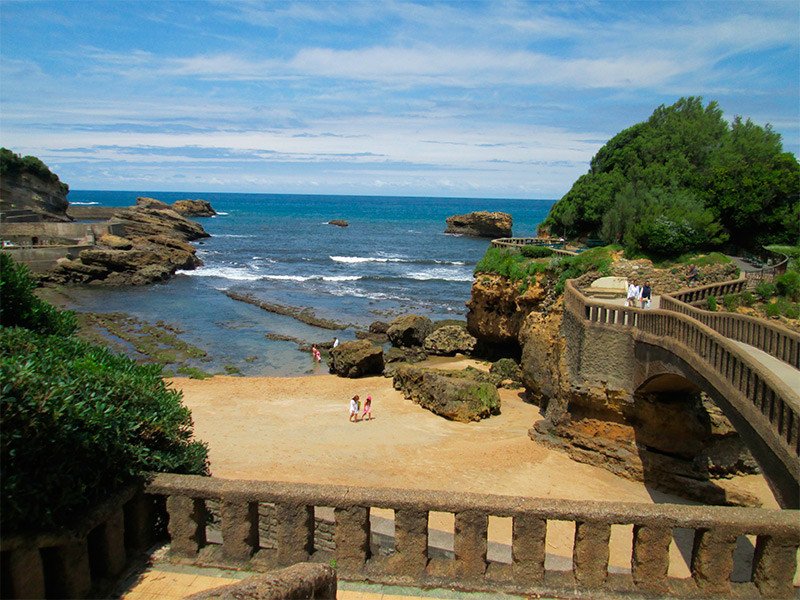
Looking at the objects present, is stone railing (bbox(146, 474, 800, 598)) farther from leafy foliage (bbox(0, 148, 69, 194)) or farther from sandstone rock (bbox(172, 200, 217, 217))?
sandstone rock (bbox(172, 200, 217, 217))

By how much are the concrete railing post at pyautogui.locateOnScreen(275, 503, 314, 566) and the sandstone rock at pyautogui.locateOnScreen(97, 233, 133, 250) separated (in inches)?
2429

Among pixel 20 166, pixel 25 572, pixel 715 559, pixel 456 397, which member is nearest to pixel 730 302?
pixel 456 397

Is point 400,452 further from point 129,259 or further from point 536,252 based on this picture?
point 129,259

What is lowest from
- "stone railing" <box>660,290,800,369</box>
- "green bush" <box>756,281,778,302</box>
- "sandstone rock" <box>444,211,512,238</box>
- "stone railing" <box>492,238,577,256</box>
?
"stone railing" <box>660,290,800,369</box>

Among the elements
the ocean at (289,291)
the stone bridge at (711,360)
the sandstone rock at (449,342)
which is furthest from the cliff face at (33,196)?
the stone bridge at (711,360)

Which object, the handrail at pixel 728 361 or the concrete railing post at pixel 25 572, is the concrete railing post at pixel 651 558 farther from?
the concrete railing post at pixel 25 572

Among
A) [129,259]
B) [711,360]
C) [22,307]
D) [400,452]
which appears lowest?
[400,452]

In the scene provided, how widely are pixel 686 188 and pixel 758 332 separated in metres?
20.7

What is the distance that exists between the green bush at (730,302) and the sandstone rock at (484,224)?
3462 inches

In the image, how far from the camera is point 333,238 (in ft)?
354

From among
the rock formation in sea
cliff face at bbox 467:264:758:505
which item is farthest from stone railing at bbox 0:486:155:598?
the rock formation in sea

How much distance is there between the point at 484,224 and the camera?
365 feet

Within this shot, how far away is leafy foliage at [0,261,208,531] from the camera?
5.86 metres

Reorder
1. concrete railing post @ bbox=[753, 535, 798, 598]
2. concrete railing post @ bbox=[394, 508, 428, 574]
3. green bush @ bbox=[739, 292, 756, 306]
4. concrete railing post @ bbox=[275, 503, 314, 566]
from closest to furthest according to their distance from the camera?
1. concrete railing post @ bbox=[753, 535, 798, 598]
2. concrete railing post @ bbox=[394, 508, 428, 574]
3. concrete railing post @ bbox=[275, 503, 314, 566]
4. green bush @ bbox=[739, 292, 756, 306]
